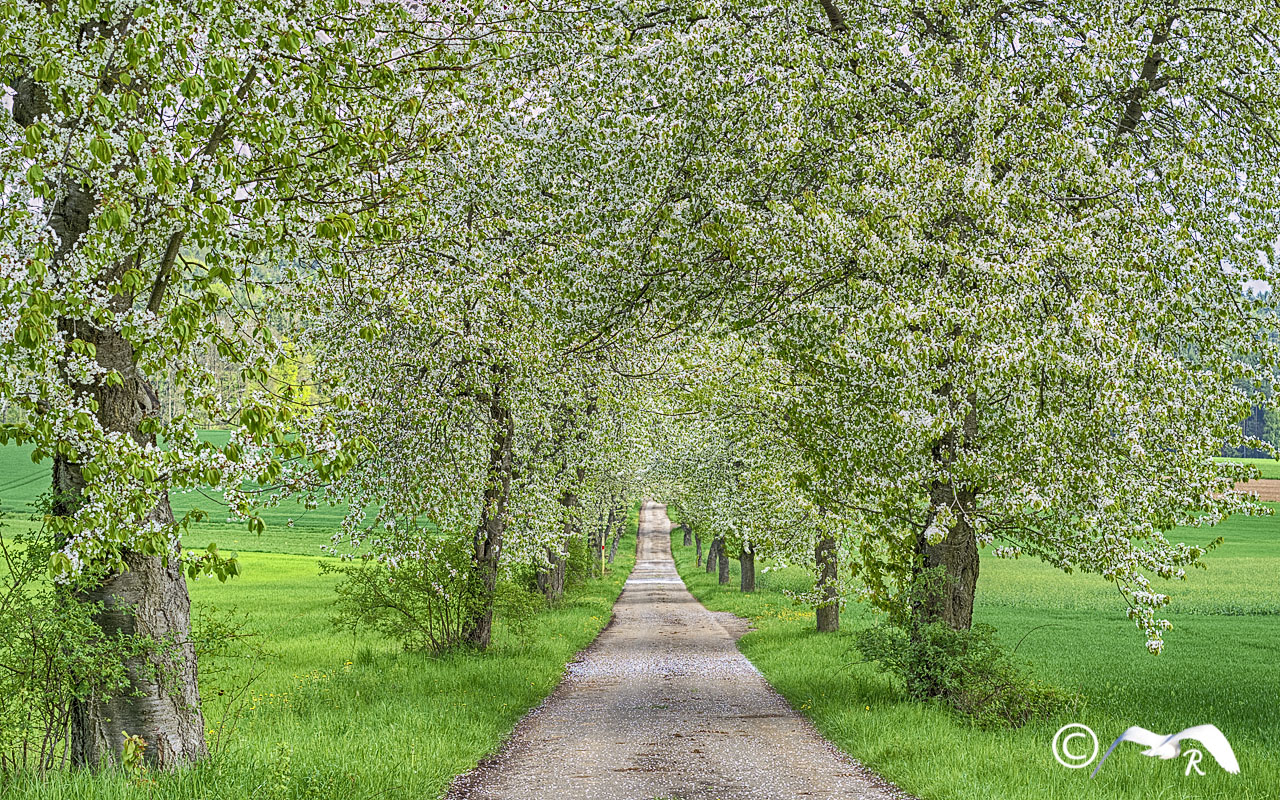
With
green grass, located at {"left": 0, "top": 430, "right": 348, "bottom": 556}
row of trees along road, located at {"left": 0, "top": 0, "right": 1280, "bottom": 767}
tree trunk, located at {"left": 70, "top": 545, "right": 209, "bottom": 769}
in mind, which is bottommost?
green grass, located at {"left": 0, "top": 430, "right": 348, "bottom": 556}

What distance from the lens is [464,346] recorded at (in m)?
13.5

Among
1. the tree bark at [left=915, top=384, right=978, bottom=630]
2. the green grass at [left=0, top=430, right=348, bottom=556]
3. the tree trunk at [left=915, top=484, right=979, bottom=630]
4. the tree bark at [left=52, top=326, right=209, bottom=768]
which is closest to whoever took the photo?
the tree bark at [left=52, top=326, right=209, bottom=768]

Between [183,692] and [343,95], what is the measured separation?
5175 millimetres

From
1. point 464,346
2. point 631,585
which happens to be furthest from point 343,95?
point 631,585

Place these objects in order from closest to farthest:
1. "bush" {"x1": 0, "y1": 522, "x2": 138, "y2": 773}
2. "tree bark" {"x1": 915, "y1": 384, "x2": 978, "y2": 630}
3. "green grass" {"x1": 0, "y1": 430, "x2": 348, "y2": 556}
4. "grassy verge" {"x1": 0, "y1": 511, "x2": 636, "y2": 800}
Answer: "bush" {"x1": 0, "y1": 522, "x2": 138, "y2": 773}, "grassy verge" {"x1": 0, "y1": 511, "x2": 636, "y2": 800}, "tree bark" {"x1": 915, "y1": 384, "x2": 978, "y2": 630}, "green grass" {"x1": 0, "y1": 430, "x2": 348, "y2": 556}

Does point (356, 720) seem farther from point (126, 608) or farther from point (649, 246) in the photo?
Answer: point (649, 246)

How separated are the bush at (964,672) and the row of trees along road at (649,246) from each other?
26.1 inches

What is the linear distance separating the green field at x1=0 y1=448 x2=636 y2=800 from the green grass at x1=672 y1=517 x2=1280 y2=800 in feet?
15.1

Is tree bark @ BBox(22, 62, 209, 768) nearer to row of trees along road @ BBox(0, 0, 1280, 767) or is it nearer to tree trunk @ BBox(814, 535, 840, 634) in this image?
row of trees along road @ BBox(0, 0, 1280, 767)

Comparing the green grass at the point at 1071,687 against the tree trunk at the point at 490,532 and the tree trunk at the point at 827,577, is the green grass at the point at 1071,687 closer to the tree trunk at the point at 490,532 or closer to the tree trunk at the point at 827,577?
the tree trunk at the point at 827,577

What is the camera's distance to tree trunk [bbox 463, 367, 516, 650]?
17266 mm

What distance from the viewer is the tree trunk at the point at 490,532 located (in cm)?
1727

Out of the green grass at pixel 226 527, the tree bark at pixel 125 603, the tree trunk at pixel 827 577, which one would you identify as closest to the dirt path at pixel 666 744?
the tree bark at pixel 125 603

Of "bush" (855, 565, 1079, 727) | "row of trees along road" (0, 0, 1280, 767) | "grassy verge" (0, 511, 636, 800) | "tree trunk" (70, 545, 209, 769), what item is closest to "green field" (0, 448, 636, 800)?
"grassy verge" (0, 511, 636, 800)
